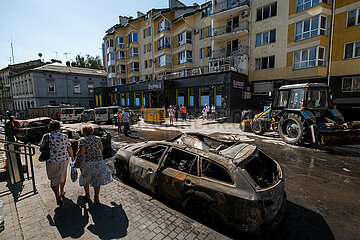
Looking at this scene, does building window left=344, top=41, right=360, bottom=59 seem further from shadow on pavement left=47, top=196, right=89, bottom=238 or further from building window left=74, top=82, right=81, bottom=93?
building window left=74, top=82, right=81, bottom=93

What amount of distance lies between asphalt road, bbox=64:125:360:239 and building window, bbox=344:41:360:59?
48.2 feet

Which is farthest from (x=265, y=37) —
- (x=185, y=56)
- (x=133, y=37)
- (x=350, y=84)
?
(x=133, y=37)

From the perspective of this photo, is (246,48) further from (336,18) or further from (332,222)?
(332,222)

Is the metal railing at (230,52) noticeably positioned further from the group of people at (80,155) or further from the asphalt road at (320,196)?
the group of people at (80,155)

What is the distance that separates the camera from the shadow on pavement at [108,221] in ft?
9.86

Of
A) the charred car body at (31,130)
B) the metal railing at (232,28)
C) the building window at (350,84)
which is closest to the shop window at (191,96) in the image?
the metal railing at (232,28)

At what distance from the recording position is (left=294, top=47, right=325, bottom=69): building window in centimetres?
1742

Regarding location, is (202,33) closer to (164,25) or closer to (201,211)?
(164,25)

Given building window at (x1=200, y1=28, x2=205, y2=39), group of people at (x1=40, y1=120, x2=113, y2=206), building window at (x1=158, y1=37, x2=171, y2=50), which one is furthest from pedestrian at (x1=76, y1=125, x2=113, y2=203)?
building window at (x1=158, y1=37, x2=171, y2=50)

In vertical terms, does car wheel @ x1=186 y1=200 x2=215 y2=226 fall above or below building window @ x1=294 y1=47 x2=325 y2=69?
below

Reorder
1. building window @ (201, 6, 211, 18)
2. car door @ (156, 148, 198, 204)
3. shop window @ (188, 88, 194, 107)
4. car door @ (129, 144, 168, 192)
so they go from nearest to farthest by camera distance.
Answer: car door @ (156, 148, 198, 204)
car door @ (129, 144, 168, 192)
shop window @ (188, 88, 194, 107)
building window @ (201, 6, 211, 18)

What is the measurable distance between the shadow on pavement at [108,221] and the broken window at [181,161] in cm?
133

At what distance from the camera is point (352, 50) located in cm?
1680

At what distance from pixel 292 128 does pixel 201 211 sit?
8183mm
